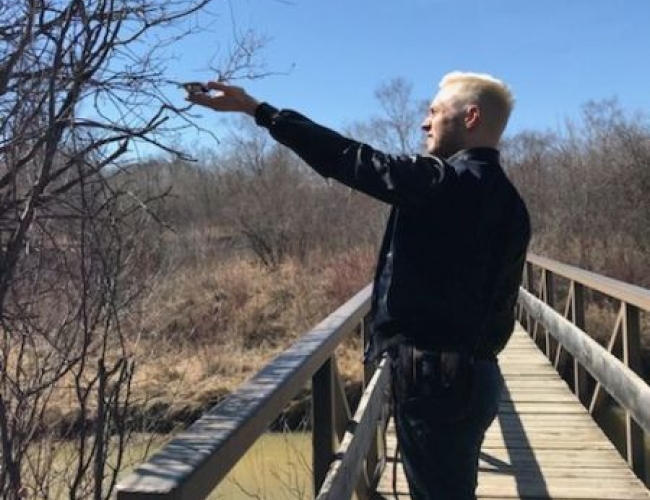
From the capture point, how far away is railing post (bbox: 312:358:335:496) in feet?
9.75

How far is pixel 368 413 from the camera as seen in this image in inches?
139

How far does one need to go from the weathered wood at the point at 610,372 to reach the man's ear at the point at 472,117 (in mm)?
1290

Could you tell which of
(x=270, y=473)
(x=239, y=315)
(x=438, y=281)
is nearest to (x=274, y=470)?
(x=270, y=473)

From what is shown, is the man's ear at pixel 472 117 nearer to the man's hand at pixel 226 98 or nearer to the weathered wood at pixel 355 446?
the man's hand at pixel 226 98

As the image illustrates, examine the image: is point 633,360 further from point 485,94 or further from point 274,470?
point 274,470

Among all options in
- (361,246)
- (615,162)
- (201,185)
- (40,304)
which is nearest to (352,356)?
(361,246)

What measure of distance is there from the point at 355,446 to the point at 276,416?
3.59 feet

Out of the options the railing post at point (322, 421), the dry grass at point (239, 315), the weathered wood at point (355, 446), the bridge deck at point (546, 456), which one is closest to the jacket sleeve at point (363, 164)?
the weathered wood at point (355, 446)

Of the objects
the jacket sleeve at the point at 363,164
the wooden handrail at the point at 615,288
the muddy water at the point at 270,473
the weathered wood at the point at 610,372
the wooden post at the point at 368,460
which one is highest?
the jacket sleeve at the point at 363,164

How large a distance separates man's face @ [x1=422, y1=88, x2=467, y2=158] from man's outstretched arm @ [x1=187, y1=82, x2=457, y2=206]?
0.16 meters

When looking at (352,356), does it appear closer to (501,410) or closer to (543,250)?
(543,250)

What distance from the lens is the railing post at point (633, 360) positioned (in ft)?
15.1

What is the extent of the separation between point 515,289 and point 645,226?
2046 centimetres

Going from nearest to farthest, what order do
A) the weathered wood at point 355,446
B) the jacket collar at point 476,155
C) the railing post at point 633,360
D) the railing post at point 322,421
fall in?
the jacket collar at point 476,155, the weathered wood at point 355,446, the railing post at point 322,421, the railing post at point 633,360
